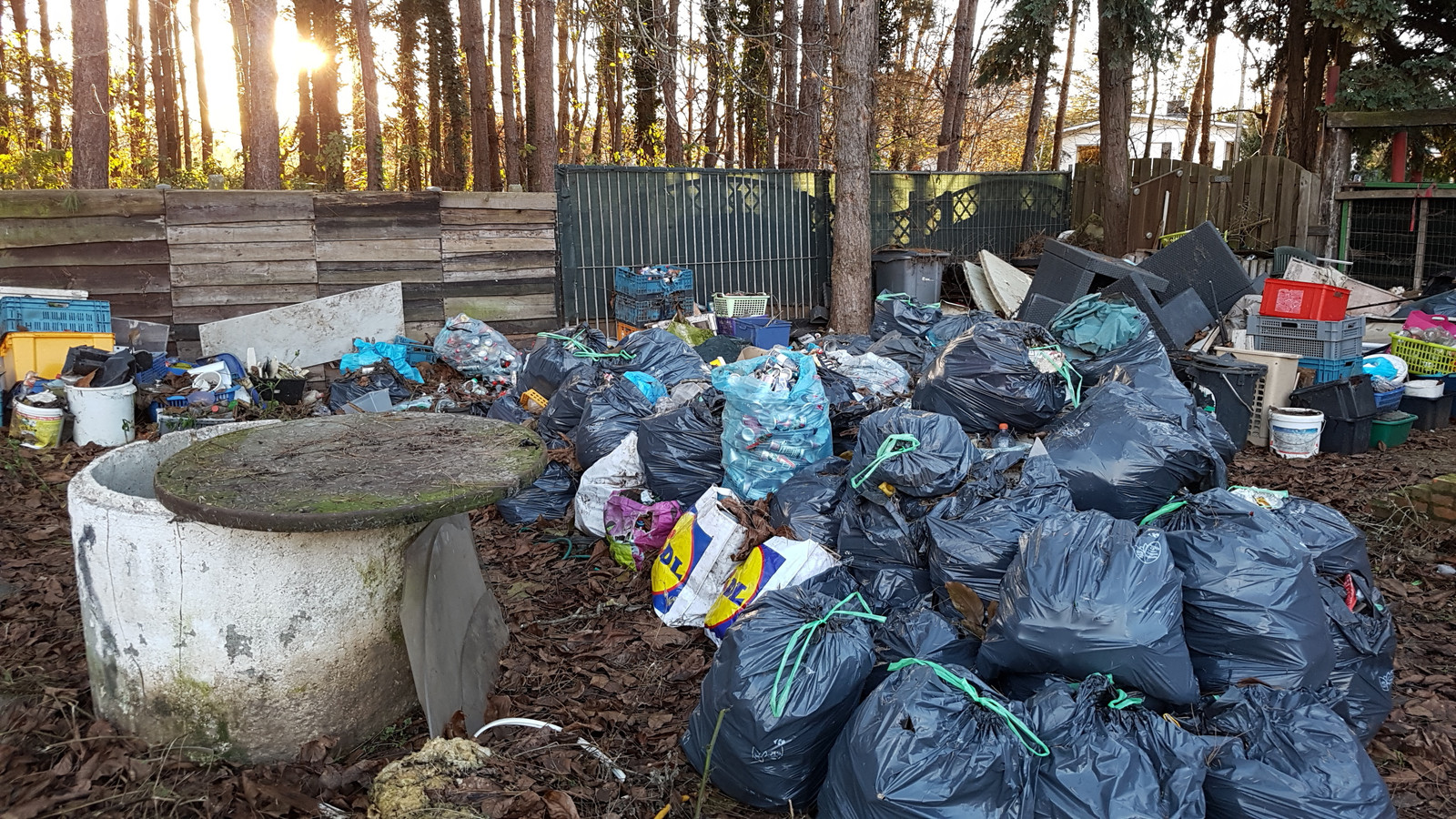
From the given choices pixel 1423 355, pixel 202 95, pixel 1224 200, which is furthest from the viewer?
pixel 202 95

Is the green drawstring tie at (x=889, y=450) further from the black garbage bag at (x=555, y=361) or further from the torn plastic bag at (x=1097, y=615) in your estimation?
the black garbage bag at (x=555, y=361)

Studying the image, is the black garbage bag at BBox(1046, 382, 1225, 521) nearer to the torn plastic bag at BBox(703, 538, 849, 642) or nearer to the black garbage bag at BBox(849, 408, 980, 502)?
the black garbage bag at BBox(849, 408, 980, 502)

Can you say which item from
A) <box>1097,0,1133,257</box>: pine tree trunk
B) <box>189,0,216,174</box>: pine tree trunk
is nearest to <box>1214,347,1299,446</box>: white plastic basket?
<box>1097,0,1133,257</box>: pine tree trunk

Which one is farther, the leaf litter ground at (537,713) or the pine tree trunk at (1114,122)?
the pine tree trunk at (1114,122)

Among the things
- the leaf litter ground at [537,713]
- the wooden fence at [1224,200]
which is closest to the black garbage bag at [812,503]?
the leaf litter ground at [537,713]

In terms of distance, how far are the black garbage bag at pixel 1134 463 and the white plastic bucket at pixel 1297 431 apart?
3038 mm

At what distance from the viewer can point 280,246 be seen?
26.5 feet

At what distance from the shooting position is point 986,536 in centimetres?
314

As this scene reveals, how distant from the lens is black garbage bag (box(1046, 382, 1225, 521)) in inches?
142

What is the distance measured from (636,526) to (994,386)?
185 centimetres

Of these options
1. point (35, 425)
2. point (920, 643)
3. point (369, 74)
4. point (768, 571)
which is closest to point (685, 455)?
point (768, 571)

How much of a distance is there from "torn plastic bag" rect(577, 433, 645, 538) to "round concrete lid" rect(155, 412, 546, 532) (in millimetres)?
1034

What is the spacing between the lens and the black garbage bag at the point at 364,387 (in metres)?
7.28

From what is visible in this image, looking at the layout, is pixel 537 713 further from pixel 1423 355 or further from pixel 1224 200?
pixel 1224 200
